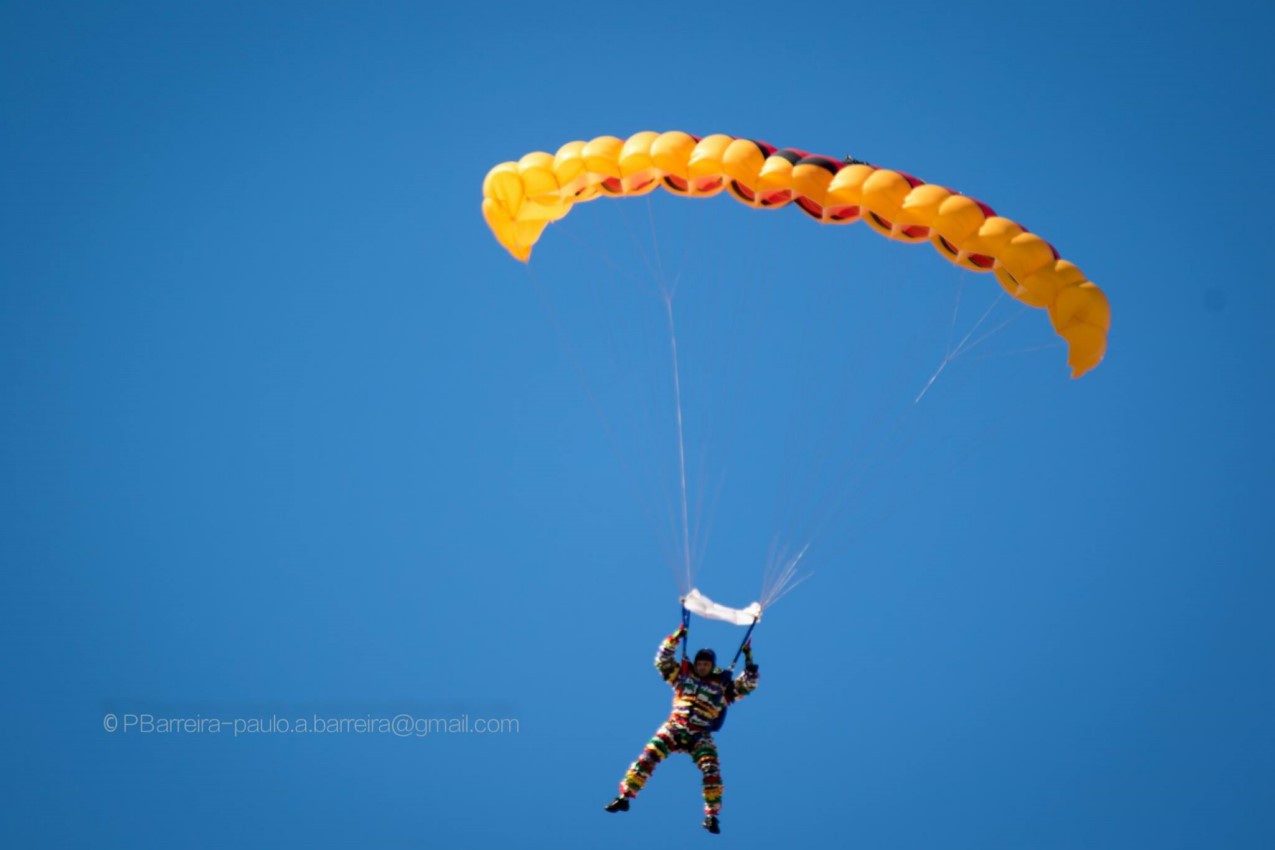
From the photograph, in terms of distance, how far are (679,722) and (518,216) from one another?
464 centimetres

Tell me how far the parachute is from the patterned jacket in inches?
150

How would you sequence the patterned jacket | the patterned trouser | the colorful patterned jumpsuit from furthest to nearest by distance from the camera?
the patterned jacket
the colorful patterned jumpsuit
the patterned trouser

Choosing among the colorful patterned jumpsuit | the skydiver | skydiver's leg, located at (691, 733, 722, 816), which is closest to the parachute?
the skydiver

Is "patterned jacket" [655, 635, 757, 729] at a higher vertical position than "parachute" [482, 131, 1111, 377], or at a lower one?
lower

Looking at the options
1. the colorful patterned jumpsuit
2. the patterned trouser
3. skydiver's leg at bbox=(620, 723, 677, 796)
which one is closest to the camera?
skydiver's leg at bbox=(620, 723, 677, 796)

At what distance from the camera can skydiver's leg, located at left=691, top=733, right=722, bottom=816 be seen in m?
14.1

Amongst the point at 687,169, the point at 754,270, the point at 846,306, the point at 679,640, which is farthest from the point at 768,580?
the point at 846,306

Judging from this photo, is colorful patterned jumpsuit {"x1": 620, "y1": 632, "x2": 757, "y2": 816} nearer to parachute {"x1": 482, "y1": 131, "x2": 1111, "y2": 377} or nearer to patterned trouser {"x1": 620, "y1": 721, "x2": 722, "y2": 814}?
patterned trouser {"x1": 620, "y1": 721, "x2": 722, "y2": 814}

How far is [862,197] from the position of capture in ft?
46.1

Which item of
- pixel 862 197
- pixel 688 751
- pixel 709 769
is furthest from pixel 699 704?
pixel 862 197

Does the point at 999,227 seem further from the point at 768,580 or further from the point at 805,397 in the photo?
the point at 768,580

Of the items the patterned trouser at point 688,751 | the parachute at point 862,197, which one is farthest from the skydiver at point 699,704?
the parachute at point 862,197

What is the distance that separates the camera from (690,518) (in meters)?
15.2

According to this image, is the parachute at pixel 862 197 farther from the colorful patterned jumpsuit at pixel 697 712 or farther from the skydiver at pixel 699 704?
the colorful patterned jumpsuit at pixel 697 712
